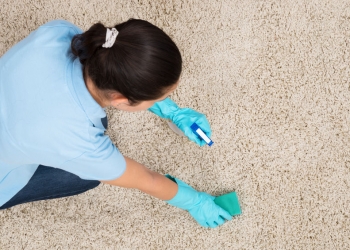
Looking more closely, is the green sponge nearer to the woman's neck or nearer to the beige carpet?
the beige carpet

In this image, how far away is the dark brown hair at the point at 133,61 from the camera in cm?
54

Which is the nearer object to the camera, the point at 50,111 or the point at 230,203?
the point at 50,111

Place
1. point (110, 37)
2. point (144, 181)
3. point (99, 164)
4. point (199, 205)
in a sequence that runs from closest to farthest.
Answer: point (110, 37), point (99, 164), point (144, 181), point (199, 205)

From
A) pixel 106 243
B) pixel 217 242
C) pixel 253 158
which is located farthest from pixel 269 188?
pixel 106 243

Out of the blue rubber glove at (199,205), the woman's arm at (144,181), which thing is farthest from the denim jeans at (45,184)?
the blue rubber glove at (199,205)

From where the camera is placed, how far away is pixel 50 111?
0.60 metres

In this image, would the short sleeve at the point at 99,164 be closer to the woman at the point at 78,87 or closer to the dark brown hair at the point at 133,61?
the woman at the point at 78,87

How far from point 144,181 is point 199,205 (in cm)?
19

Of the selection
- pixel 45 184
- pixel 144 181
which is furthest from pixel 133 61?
pixel 45 184

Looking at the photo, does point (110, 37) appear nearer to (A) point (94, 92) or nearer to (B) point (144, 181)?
(A) point (94, 92)

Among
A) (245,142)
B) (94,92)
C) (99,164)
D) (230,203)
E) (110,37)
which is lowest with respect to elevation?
(230,203)

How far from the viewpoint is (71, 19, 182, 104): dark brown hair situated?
0.54 meters

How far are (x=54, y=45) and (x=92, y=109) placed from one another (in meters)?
0.13

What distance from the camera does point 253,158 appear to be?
3.21ft
